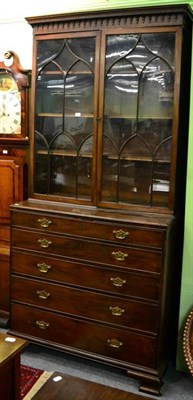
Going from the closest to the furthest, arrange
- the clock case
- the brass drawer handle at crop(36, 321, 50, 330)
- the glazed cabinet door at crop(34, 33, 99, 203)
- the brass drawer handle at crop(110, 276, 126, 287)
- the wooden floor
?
the wooden floor < the brass drawer handle at crop(110, 276, 126, 287) < the glazed cabinet door at crop(34, 33, 99, 203) < the brass drawer handle at crop(36, 321, 50, 330) < the clock case

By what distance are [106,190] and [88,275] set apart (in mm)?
552

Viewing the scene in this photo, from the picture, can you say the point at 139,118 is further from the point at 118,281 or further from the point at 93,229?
the point at 118,281

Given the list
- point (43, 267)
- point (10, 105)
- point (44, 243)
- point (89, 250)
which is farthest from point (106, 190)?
point (10, 105)

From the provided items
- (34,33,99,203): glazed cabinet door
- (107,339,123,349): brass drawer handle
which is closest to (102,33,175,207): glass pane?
(34,33,99,203): glazed cabinet door

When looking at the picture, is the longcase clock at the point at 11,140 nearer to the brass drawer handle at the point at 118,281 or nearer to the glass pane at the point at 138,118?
the glass pane at the point at 138,118

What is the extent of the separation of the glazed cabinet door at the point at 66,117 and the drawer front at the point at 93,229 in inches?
8.2

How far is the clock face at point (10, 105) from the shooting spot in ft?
10.2

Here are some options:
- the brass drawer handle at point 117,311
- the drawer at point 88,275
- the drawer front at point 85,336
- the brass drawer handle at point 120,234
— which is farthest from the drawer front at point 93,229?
the drawer front at point 85,336

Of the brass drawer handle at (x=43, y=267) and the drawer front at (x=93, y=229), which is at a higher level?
the drawer front at (x=93, y=229)

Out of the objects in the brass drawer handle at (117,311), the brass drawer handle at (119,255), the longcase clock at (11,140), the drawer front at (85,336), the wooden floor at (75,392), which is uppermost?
the longcase clock at (11,140)

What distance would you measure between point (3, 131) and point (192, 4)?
1.60 metres

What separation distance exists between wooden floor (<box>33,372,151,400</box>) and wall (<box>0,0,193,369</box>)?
0.88 metres

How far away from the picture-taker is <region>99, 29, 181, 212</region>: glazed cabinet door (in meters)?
2.46

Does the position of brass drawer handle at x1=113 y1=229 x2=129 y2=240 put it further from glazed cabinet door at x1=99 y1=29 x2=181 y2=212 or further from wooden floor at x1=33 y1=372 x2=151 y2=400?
wooden floor at x1=33 y1=372 x2=151 y2=400
